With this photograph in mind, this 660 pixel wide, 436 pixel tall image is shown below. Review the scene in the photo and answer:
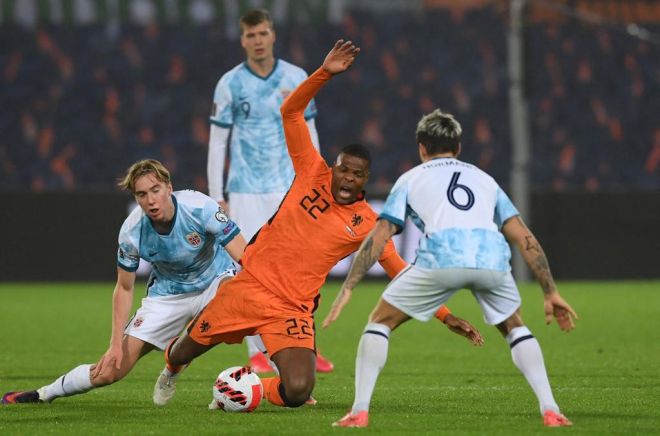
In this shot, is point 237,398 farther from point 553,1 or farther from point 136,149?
point 553,1

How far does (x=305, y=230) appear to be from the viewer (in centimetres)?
642

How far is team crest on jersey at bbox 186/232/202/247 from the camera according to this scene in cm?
664

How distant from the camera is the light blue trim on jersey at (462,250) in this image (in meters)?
5.55

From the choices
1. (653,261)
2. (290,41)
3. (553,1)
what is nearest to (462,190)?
(653,261)

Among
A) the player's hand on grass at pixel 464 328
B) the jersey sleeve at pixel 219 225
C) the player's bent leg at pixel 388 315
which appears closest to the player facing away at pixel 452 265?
the player's bent leg at pixel 388 315

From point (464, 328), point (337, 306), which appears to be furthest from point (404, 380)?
point (337, 306)

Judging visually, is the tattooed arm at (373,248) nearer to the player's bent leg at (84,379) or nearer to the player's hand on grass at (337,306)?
the player's hand on grass at (337,306)

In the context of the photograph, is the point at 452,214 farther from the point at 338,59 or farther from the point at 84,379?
the point at 84,379

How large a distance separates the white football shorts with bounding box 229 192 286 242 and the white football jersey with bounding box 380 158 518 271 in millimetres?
3132

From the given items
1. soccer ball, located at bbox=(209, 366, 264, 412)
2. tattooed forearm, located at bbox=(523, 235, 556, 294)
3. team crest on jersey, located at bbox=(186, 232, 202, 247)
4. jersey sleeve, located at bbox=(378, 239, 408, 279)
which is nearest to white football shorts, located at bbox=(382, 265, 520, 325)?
tattooed forearm, located at bbox=(523, 235, 556, 294)

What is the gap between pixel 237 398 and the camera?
6426 mm

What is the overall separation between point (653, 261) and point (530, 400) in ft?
39.2

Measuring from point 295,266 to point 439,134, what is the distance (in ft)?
3.87

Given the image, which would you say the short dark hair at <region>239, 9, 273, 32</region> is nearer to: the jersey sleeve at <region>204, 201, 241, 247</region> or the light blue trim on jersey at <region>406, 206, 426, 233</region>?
the jersey sleeve at <region>204, 201, 241, 247</region>
